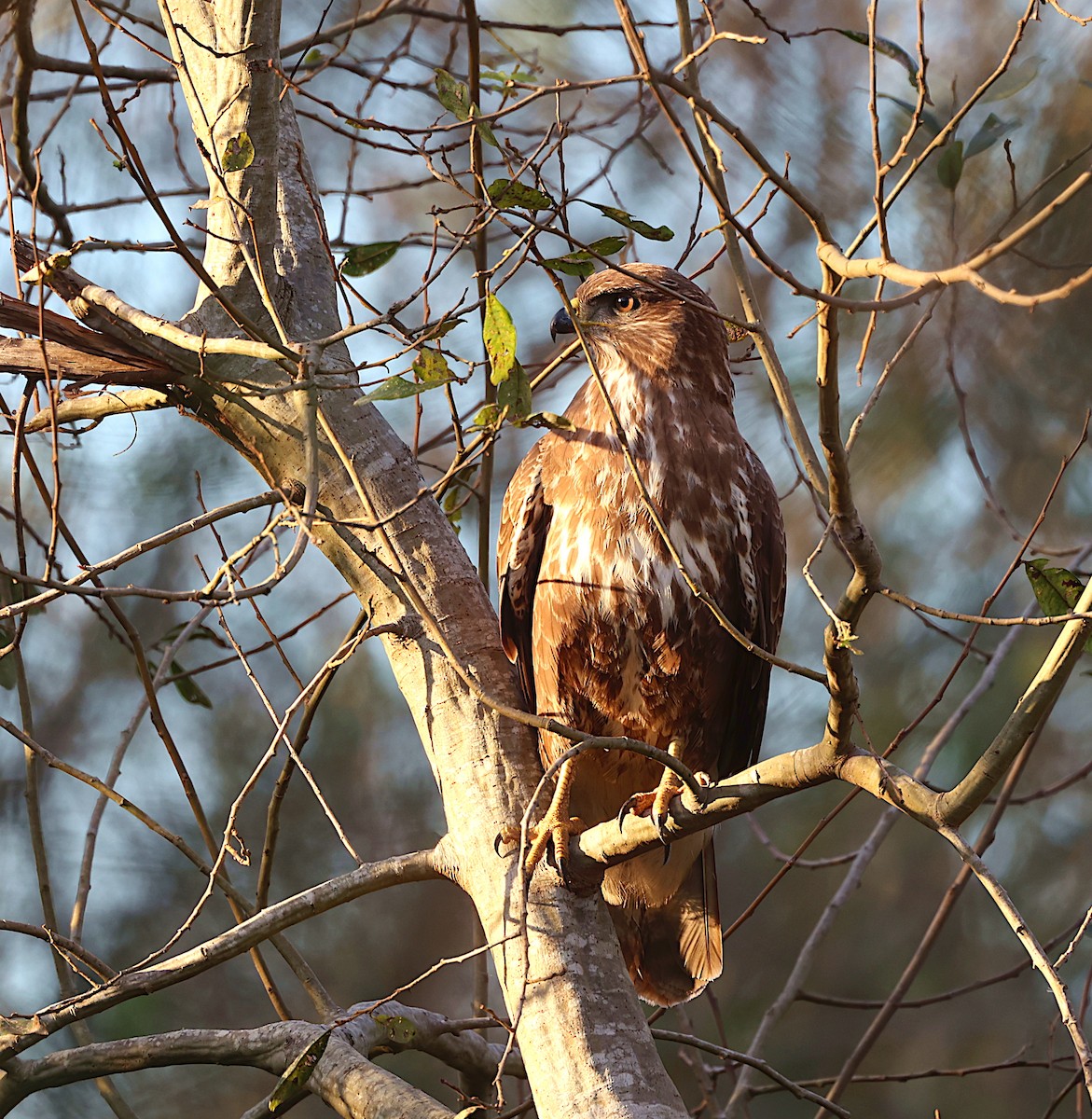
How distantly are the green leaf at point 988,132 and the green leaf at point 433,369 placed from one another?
1580 mm

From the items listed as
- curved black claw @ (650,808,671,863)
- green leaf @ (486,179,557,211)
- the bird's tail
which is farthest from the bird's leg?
green leaf @ (486,179,557,211)

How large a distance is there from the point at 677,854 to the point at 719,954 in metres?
0.26

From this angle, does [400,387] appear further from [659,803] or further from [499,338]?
[659,803]

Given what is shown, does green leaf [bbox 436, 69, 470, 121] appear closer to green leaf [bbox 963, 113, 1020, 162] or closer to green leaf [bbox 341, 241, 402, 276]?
green leaf [bbox 341, 241, 402, 276]

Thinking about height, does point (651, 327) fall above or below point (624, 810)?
above

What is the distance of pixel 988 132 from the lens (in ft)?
9.52

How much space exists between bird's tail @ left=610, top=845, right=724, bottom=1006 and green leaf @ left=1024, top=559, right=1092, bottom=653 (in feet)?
A: 4.09

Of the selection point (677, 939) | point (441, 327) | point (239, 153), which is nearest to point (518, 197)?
point (441, 327)

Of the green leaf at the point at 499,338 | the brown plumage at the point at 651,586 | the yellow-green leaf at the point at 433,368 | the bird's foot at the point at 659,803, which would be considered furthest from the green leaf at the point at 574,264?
the bird's foot at the point at 659,803

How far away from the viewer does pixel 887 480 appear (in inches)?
218

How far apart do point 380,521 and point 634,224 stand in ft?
2.23

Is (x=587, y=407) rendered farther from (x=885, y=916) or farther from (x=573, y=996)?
(x=885, y=916)

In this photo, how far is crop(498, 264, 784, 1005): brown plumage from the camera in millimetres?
2730

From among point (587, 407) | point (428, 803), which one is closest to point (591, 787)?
point (587, 407)
